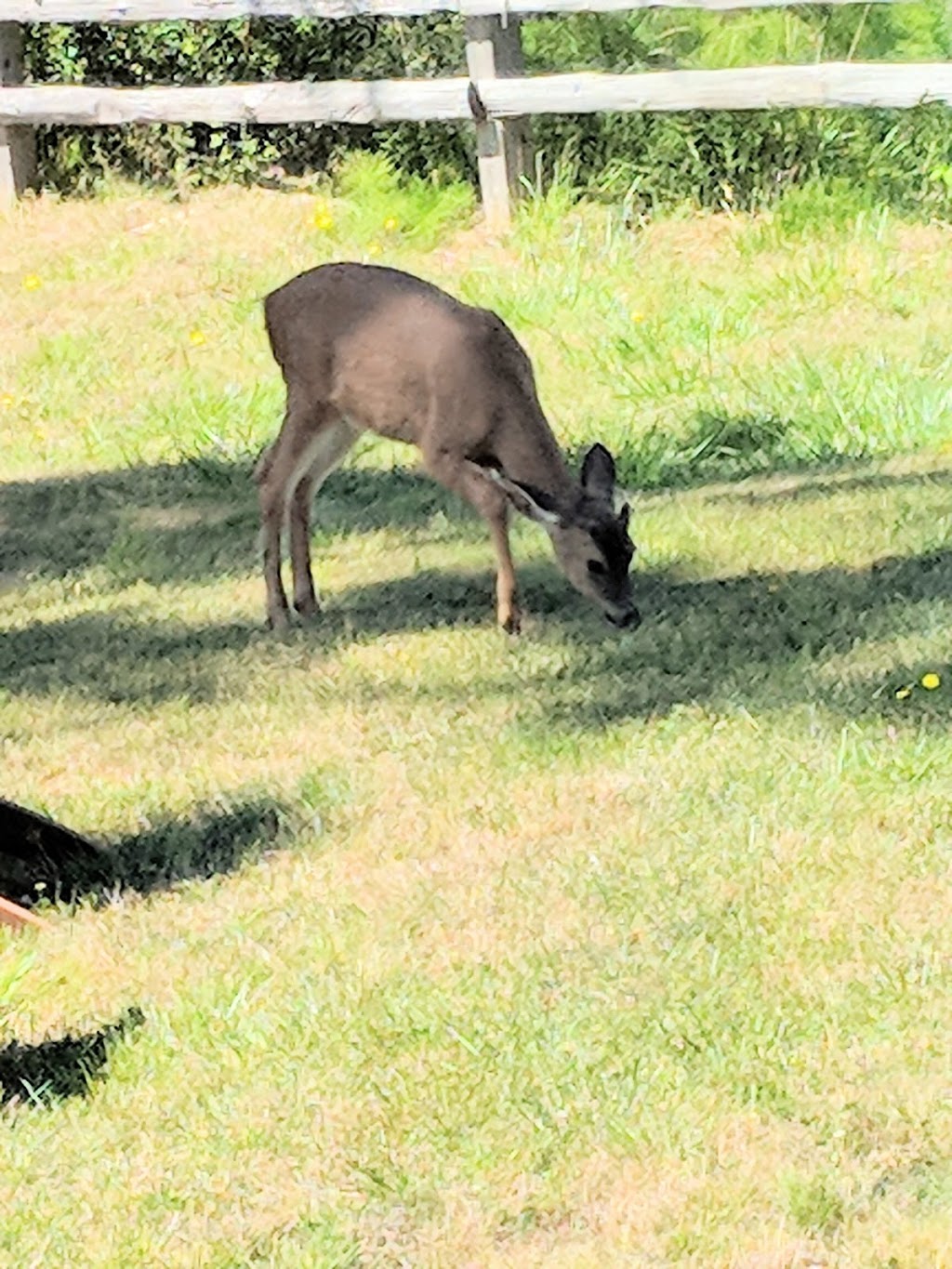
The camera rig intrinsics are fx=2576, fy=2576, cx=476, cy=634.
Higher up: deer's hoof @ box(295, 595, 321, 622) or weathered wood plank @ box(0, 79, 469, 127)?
weathered wood plank @ box(0, 79, 469, 127)

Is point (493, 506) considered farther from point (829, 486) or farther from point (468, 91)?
point (468, 91)

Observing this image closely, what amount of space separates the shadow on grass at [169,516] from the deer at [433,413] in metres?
0.94

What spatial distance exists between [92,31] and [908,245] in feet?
18.4

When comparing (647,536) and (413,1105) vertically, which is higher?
(413,1105)

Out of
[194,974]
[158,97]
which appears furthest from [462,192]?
[194,974]

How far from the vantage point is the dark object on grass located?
6.00 meters

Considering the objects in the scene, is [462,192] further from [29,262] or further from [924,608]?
[924,608]

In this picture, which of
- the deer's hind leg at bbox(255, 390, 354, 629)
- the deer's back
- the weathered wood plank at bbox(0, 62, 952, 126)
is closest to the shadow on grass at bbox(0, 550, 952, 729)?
the deer's hind leg at bbox(255, 390, 354, 629)

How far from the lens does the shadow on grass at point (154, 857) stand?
6.06m

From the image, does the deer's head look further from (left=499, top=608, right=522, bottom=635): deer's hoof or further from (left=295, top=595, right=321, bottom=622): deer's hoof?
(left=295, top=595, right=321, bottom=622): deer's hoof

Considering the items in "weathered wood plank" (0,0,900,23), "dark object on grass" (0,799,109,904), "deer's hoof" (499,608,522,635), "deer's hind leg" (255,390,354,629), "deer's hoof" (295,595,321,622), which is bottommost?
"deer's hoof" (295,595,321,622)

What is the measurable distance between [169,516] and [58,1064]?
565cm

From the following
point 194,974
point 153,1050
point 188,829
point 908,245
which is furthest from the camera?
point 908,245

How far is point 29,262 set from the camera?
1451 centimetres
